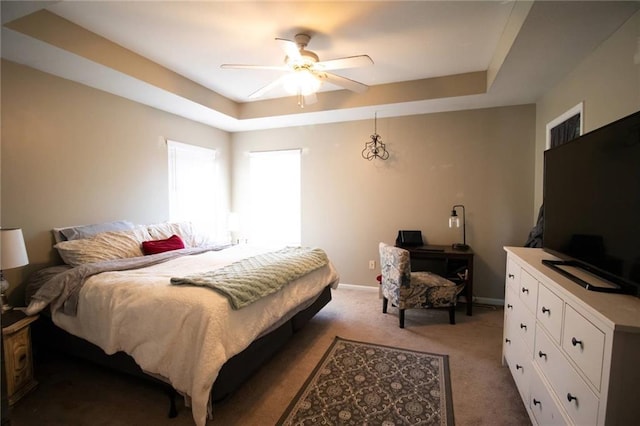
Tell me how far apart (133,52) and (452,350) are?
3850 mm

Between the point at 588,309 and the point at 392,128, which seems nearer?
the point at 588,309

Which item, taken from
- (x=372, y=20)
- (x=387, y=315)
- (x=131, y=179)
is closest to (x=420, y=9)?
(x=372, y=20)

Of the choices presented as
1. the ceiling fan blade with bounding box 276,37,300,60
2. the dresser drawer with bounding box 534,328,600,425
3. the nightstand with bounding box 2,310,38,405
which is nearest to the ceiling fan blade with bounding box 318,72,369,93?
the ceiling fan blade with bounding box 276,37,300,60

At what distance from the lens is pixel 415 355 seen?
8.18ft

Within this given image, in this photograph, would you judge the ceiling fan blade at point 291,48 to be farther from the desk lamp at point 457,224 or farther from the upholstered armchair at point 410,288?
the desk lamp at point 457,224

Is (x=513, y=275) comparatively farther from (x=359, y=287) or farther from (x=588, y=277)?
(x=359, y=287)

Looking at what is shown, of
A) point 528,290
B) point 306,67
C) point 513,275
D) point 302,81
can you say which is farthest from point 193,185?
point 528,290

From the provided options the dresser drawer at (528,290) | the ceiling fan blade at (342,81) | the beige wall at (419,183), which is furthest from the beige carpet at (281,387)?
the ceiling fan blade at (342,81)

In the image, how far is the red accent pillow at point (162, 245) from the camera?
299 centimetres

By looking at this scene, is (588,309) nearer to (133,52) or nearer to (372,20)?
(372,20)

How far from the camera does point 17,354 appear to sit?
200cm

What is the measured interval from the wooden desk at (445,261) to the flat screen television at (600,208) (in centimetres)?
150

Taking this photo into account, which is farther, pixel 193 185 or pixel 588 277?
pixel 193 185

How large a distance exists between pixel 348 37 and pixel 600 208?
2081mm
